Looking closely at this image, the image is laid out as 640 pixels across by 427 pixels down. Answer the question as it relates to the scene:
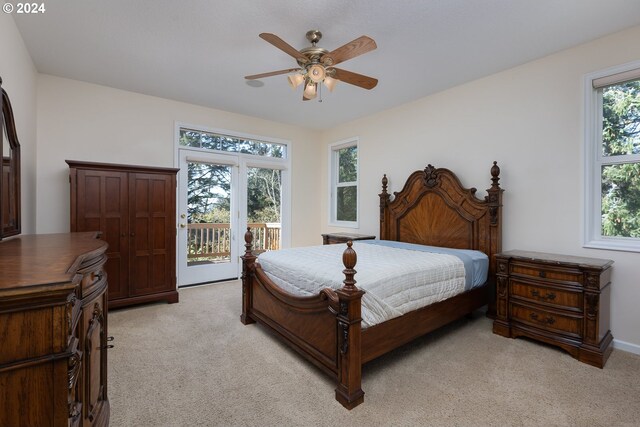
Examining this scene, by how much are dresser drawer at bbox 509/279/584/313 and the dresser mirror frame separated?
3953mm

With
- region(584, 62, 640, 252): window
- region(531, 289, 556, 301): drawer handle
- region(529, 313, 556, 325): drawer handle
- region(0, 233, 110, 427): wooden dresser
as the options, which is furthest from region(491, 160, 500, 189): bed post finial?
region(0, 233, 110, 427): wooden dresser

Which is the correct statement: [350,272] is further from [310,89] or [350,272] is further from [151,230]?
[151,230]

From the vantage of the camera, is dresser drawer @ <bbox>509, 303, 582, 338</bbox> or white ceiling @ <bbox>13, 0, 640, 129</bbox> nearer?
white ceiling @ <bbox>13, 0, 640, 129</bbox>

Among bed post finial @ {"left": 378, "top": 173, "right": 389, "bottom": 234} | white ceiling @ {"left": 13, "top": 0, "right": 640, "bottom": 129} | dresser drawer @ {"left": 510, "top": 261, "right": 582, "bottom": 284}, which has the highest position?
white ceiling @ {"left": 13, "top": 0, "right": 640, "bottom": 129}

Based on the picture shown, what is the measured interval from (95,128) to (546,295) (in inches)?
201

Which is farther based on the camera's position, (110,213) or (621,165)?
(110,213)

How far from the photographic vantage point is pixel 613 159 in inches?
103

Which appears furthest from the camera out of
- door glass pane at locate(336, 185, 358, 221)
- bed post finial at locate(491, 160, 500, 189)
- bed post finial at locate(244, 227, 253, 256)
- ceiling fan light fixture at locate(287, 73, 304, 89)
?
door glass pane at locate(336, 185, 358, 221)

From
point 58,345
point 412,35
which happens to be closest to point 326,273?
point 58,345

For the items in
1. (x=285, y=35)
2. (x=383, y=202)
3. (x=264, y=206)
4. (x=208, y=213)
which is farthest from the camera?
(x=264, y=206)

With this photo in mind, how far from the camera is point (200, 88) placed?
3766 mm

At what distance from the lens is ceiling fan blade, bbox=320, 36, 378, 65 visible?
2.05 metres

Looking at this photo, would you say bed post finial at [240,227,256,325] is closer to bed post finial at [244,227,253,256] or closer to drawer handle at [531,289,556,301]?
bed post finial at [244,227,253,256]

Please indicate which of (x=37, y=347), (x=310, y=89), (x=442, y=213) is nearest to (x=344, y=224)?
(x=442, y=213)
